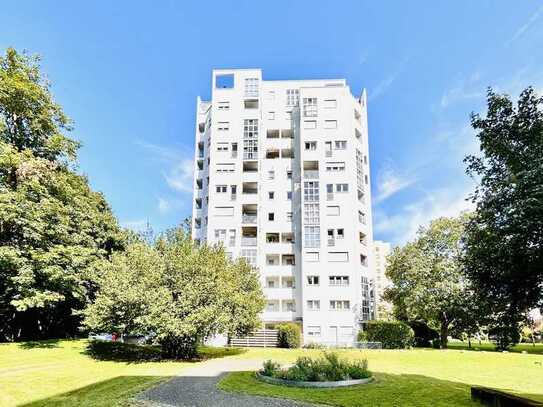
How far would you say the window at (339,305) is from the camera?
4184 centimetres

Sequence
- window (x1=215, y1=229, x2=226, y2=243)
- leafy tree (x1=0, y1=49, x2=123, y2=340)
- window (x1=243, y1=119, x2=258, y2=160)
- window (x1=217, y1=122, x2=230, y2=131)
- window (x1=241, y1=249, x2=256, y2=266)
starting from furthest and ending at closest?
window (x1=217, y1=122, x2=230, y2=131)
window (x1=243, y1=119, x2=258, y2=160)
window (x1=215, y1=229, x2=226, y2=243)
window (x1=241, y1=249, x2=256, y2=266)
leafy tree (x1=0, y1=49, x2=123, y2=340)

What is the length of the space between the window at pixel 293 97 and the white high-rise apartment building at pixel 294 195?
139mm

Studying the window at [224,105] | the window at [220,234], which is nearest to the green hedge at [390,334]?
the window at [220,234]

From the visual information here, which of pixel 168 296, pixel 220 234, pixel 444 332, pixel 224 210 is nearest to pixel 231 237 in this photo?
pixel 220 234

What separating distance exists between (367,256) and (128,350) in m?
30.8

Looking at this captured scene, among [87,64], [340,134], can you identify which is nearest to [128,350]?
[87,64]

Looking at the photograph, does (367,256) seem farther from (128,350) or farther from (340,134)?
(128,350)

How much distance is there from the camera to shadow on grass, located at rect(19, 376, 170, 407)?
10.5m

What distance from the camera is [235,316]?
23141 millimetres

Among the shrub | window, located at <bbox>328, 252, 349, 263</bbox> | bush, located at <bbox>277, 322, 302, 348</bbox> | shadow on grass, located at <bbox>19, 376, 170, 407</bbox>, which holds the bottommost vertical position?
bush, located at <bbox>277, 322, 302, 348</bbox>

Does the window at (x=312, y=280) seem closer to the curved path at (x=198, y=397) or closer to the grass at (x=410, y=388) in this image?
the grass at (x=410, y=388)

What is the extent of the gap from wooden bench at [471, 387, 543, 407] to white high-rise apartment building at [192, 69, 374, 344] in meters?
31.4

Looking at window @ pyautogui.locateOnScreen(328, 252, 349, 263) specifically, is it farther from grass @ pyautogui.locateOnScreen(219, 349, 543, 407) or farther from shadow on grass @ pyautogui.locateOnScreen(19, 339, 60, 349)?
shadow on grass @ pyautogui.locateOnScreen(19, 339, 60, 349)

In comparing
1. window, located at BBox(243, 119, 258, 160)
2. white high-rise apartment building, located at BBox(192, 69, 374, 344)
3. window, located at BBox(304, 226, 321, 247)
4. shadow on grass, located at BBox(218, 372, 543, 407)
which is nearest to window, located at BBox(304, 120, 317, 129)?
white high-rise apartment building, located at BBox(192, 69, 374, 344)
